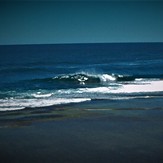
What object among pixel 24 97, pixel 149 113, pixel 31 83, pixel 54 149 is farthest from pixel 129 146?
pixel 31 83

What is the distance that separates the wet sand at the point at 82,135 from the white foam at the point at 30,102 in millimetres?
1636

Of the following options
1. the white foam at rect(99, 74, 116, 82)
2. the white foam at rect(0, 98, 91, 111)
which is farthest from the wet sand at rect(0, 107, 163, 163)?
the white foam at rect(99, 74, 116, 82)

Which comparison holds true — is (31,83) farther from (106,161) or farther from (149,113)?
(106,161)

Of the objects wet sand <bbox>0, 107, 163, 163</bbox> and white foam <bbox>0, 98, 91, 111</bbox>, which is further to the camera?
white foam <bbox>0, 98, 91, 111</bbox>

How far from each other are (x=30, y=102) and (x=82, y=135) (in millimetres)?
10043

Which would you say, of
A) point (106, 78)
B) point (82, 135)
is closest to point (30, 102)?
point (82, 135)

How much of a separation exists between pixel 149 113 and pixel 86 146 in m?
7.87

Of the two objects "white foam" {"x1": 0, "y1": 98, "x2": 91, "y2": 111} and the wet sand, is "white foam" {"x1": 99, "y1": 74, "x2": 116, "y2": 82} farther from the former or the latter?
the wet sand

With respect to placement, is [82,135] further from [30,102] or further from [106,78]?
[106,78]

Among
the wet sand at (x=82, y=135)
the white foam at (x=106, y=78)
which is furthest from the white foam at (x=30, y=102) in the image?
the white foam at (x=106, y=78)

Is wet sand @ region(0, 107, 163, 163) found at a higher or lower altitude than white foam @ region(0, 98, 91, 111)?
lower

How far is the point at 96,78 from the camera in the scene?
40.7 m

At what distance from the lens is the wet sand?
12.6 meters

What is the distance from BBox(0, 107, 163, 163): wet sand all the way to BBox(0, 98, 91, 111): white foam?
5.37ft
